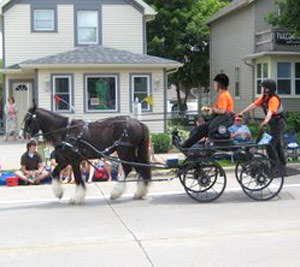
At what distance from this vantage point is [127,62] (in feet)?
75.8

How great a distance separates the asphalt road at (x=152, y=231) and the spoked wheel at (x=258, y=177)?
0.24 metres

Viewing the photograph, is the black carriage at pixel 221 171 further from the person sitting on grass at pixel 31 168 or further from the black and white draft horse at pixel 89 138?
the person sitting on grass at pixel 31 168

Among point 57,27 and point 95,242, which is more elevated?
point 57,27

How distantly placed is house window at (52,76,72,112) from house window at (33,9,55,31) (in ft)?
12.3

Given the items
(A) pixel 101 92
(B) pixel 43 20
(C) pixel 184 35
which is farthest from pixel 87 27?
(C) pixel 184 35

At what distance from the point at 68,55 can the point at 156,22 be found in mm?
12954

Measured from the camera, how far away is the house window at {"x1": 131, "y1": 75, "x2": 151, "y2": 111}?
23.7 metres

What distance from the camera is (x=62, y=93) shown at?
2333 centimetres

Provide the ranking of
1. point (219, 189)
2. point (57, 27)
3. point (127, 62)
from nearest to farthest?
point (219, 189) < point (127, 62) < point (57, 27)

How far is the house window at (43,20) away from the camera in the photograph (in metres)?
25.6

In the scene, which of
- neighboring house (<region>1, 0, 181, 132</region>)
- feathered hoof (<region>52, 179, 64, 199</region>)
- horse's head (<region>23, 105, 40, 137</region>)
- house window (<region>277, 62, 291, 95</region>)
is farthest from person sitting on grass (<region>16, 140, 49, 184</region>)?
house window (<region>277, 62, 291, 95</region>)

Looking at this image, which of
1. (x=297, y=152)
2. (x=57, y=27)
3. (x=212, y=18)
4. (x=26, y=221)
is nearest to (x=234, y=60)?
(x=212, y=18)

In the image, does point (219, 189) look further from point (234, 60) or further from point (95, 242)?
point (234, 60)

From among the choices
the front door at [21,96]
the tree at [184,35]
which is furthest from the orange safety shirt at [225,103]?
the tree at [184,35]
